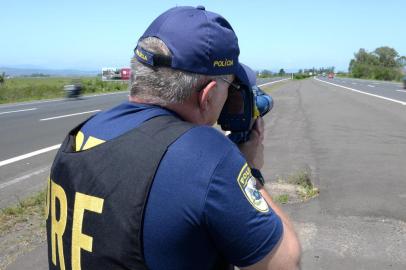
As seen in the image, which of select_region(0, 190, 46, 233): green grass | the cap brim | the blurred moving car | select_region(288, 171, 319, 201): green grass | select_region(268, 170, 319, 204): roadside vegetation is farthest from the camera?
the blurred moving car

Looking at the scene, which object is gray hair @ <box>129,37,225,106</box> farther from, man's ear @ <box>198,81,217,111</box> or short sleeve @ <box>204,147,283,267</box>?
short sleeve @ <box>204,147,283,267</box>

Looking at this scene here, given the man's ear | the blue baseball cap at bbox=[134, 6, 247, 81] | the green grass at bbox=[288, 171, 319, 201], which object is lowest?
the green grass at bbox=[288, 171, 319, 201]

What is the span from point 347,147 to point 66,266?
841cm

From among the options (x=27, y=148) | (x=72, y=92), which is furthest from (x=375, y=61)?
(x=27, y=148)

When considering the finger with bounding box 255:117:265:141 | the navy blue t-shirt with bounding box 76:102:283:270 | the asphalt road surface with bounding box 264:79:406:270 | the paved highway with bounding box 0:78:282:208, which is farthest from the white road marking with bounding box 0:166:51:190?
the navy blue t-shirt with bounding box 76:102:283:270

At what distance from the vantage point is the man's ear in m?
1.57

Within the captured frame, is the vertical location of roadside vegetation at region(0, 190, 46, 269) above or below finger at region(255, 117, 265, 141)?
below

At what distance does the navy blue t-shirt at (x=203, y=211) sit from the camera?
1299 mm

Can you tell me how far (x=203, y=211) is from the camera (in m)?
1.29

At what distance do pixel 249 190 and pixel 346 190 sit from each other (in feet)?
16.0

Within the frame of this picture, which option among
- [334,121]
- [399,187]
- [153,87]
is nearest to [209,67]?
[153,87]

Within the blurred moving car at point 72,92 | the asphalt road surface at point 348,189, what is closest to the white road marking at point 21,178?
the asphalt road surface at point 348,189

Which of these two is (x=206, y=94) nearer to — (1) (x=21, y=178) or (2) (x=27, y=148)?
(1) (x=21, y=178)

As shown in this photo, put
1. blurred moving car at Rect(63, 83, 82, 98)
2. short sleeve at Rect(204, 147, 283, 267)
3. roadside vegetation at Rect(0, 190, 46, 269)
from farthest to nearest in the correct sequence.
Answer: blurred moving car at Rect(63, 83, 82, 98) < roadside vegetation at Rect(0, 190, 46, 269) < short sleeve at Rect(204, 147, 283, 267)
